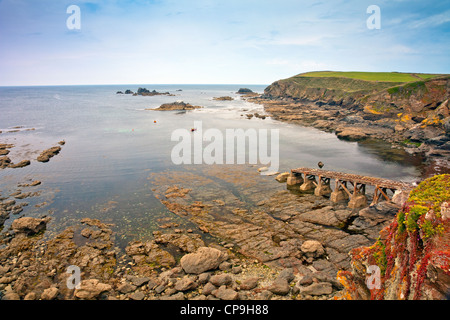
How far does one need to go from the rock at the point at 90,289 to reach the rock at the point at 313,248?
18.0 meters

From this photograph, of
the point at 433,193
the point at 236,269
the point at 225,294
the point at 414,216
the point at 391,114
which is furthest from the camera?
the point at 391,114

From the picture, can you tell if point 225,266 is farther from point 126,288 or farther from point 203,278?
point 126,288

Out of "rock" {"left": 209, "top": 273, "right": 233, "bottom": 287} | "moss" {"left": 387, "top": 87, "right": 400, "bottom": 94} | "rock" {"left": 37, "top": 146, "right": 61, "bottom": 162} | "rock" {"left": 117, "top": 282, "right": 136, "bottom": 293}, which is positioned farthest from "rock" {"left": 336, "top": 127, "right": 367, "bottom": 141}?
"rock" {"left": 37, "top": 146, "right": 61, "bottom": 162}

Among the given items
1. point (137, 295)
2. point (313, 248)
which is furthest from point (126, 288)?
point (313, 248)

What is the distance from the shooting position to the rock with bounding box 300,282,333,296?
2012 cm

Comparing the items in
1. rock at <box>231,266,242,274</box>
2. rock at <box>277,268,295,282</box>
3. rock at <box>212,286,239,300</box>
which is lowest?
rock at <box>231,266,242,274</box>

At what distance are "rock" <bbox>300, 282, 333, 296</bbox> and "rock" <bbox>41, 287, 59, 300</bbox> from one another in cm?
1946

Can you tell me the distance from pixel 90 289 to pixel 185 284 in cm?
755

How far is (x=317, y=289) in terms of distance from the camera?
801 inches

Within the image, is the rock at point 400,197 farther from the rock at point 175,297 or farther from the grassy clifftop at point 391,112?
the grassy clifftop at point 391,112

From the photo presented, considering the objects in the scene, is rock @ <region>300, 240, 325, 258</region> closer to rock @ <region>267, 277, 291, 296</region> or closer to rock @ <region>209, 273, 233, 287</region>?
rock @ <region>267, 277, 291, 296</region>

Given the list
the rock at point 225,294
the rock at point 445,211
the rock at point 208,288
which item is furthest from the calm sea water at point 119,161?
the rock at point 445,211

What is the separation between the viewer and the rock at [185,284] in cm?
2083

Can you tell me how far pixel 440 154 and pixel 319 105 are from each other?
328 feet
